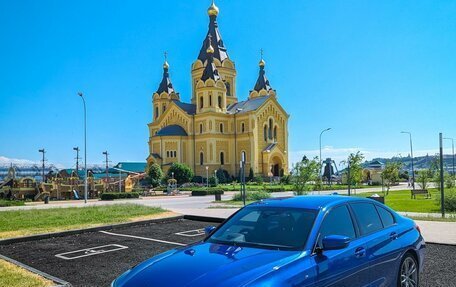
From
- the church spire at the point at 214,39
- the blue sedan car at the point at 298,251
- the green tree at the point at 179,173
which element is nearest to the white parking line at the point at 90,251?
the blue sedan car at the point at 298,251

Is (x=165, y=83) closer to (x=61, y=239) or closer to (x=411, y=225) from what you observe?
(x=61, y=239)

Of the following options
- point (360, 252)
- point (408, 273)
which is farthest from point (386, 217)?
point (360, 252)

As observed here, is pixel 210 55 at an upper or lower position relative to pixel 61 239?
upper

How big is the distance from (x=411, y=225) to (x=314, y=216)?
8.20 feet

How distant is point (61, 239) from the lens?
1168 centimetres

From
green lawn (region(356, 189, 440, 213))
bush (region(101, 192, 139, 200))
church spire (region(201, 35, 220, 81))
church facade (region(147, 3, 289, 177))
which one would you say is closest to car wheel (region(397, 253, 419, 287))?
green lawn (region(356, 189, 440, 213))

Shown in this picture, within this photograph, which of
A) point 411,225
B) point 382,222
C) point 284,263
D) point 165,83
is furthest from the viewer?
point 165,83

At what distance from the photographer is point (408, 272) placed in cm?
596

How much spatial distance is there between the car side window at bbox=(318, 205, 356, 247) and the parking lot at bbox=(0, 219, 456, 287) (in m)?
2.62

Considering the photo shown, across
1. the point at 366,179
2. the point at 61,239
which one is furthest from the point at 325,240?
Answer: the point at 366,179

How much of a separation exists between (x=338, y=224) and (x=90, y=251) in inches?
264

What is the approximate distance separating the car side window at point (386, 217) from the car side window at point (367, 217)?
116 millimetres

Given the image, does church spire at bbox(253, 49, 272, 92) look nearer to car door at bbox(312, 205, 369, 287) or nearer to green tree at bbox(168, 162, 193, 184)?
green tree at bbox(168, 162, 193, 184)

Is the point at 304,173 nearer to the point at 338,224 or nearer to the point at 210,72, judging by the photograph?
the point at 338,224
